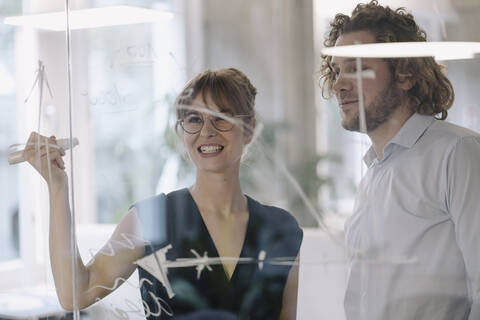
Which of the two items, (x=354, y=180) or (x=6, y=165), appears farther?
(x=6, y=165)

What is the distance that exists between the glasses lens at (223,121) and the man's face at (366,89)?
0.55 feet

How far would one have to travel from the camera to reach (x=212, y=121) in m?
0.92

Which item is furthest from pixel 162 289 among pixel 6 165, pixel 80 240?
pixel 6 165

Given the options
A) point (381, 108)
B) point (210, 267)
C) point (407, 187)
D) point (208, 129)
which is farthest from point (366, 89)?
point (210, 267)

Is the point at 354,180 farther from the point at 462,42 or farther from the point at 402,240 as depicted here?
the point at 462,42

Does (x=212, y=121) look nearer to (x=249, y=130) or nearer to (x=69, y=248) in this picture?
(x=249, y=130)

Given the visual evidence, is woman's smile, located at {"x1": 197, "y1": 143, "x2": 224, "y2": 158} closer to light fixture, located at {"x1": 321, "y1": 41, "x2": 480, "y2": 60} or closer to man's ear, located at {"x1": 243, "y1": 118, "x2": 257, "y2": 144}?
man's ear, located at {"x1": 243, "y1": 118, "x2": 257, "y2": 144}

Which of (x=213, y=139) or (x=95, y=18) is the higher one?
(x=95, y=18)

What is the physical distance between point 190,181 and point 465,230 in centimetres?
42

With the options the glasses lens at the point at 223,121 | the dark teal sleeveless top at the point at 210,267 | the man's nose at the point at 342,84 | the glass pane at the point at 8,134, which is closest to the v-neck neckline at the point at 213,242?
the dark teal sleeveless top at the point at 210,267

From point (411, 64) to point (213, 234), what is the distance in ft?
1.30

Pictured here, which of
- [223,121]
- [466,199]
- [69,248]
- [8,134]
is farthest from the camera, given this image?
[8,134]

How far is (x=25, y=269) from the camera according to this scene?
1.12 m

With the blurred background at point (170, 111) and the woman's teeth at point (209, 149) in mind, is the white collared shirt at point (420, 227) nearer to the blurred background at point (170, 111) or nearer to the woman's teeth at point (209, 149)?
the blurred background at point (170, 111)
